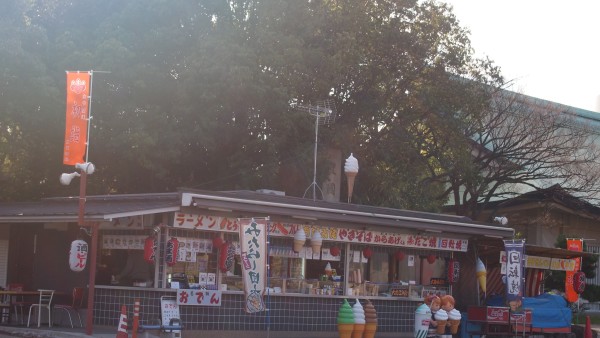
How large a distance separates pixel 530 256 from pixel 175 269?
12.7 m

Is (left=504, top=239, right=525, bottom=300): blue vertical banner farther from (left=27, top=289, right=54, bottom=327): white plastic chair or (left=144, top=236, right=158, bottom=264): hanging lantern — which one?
(left=27, top=289, right=54, bottom=327): white plastic chair

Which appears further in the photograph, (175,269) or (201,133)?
(201,133)

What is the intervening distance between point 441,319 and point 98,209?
26.5ft

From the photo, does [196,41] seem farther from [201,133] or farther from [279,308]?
[279,308]

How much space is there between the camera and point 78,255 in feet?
63.4

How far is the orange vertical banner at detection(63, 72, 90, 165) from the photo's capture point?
20047 millimetres

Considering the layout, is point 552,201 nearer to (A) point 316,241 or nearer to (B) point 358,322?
(A) point 316,241

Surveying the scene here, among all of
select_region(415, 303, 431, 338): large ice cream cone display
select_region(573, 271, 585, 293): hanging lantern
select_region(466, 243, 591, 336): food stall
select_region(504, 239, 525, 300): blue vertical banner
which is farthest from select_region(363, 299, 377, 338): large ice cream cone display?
select_region(573, 271, 585, 293): hanging lantern

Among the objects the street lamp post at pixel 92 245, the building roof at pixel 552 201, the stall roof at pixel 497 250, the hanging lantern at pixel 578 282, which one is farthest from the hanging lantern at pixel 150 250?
the building roof at pixel 552 201

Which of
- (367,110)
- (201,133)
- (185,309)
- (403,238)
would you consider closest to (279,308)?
(185,309)

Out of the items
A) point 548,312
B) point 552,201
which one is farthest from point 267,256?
point 552,201

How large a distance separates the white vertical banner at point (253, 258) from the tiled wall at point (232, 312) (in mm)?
1688

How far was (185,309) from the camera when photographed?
762 inches

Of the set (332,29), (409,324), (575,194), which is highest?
(332,29)
